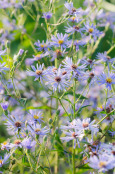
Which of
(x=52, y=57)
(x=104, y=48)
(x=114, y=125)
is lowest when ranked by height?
(x=114, y=125)

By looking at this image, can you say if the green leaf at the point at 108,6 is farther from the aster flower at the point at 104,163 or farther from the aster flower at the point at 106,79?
the aster flower at the point at 104,163

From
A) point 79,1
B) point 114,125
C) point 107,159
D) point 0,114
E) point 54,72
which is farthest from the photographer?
point 79,1

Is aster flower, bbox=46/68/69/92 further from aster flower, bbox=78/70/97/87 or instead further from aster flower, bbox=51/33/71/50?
aster flower, bbox=51/33/71/50

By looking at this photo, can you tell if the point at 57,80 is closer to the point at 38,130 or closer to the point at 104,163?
the point at 38,130

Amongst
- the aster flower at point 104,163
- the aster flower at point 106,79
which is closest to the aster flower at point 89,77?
the aster flower at point 106,79

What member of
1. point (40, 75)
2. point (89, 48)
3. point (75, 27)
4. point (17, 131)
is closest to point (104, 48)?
point (89, 48)

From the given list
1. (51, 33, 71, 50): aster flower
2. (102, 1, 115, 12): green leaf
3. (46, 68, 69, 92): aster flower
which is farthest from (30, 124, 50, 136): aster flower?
(102, 1, 115, 12): green leaf

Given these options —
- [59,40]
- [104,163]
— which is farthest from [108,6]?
[104,163]

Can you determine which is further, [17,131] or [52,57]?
[52,57]

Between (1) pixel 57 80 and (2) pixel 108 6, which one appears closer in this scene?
(1) pixel 57 80

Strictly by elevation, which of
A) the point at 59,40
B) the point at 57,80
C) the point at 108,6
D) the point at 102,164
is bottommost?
the point at 102,164

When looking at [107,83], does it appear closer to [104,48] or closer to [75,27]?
[75,27]
